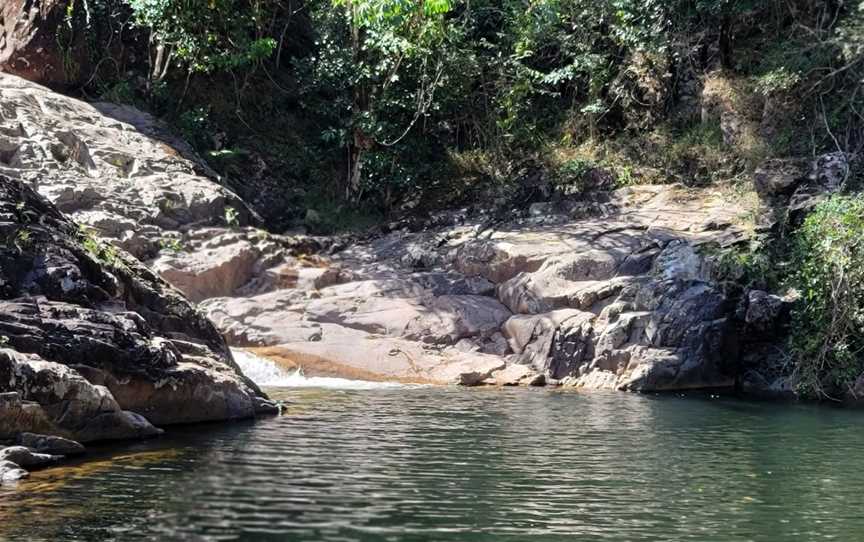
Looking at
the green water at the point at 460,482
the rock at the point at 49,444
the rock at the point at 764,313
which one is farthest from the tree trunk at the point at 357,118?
the rock at the point at 49,444

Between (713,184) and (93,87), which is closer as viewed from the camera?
(713,184)

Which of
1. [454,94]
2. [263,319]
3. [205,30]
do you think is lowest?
[263,319]

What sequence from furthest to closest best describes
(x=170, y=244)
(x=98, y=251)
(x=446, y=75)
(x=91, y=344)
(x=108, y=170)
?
1. (x=446, y=75)
2. (x=108, y=170)
3. (x=170, y=244)
4. (x=98, y=251)
5. (x=91, y=344)

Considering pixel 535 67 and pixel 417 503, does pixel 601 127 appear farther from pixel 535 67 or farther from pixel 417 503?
pixel 417 503

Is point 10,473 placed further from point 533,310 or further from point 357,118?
point 357,118

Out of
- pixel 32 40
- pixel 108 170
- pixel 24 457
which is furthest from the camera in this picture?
pixel 32 40

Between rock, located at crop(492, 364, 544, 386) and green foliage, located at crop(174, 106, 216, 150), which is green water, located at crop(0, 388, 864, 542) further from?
green foliage, located at crop(174, 106, 216, 150)

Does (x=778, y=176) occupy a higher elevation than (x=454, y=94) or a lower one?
lower

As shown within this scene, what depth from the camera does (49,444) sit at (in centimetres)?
908

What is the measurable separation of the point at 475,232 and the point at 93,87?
10.8 m

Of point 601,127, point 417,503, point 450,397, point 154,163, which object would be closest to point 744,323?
point 450,397

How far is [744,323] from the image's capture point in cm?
1756

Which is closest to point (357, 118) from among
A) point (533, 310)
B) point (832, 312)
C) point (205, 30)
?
point (205, 30)

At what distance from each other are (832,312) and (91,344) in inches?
478
